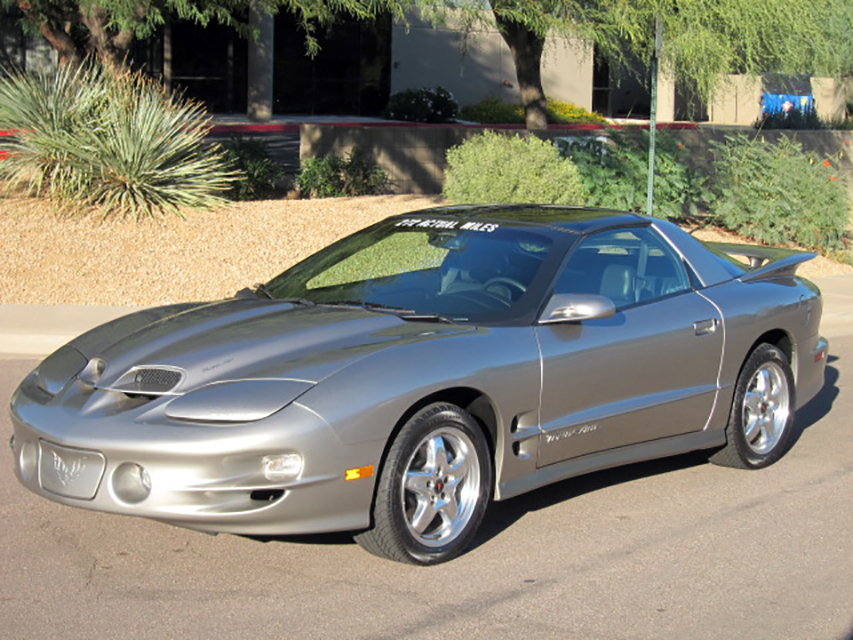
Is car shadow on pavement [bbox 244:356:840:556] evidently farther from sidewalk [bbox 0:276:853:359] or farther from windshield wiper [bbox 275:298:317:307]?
sidewalk [bbox 0:276:853:359]

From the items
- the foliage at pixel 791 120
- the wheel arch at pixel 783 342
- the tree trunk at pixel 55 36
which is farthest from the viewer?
the foliage at pixel 791 120

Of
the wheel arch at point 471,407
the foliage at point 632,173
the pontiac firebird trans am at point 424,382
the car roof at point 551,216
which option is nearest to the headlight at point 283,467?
the pontiac firebird trans am at point 424,382

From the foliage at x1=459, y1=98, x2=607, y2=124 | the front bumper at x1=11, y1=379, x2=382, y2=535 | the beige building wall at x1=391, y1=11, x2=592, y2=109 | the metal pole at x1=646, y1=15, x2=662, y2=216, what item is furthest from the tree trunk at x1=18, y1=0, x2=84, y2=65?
the beige building wall at x1=391, y1=11, x2=592, y2=109

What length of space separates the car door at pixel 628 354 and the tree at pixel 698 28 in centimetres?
812

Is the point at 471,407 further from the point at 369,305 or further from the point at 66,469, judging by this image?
the point at 66,469

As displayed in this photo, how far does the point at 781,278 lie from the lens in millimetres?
7500

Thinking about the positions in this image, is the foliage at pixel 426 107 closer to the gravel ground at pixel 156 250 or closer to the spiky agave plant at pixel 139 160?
the gravel ground at pixel 156 250

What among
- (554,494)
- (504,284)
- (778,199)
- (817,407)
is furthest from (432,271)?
(778,199)

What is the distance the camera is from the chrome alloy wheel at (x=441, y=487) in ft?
17.0

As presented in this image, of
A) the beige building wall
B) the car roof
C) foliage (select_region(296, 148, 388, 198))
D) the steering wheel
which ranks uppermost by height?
the beige building wall

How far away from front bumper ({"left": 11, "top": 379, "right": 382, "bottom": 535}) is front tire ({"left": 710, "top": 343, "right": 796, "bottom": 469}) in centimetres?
274

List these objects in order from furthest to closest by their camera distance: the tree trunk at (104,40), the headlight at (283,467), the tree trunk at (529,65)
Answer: the tree trunk at (529,65) → the tree trunk at (104,40) → the headlight at (283,467)

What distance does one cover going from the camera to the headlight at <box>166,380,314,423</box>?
15.7ft

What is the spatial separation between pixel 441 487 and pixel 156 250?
29.0 ft
